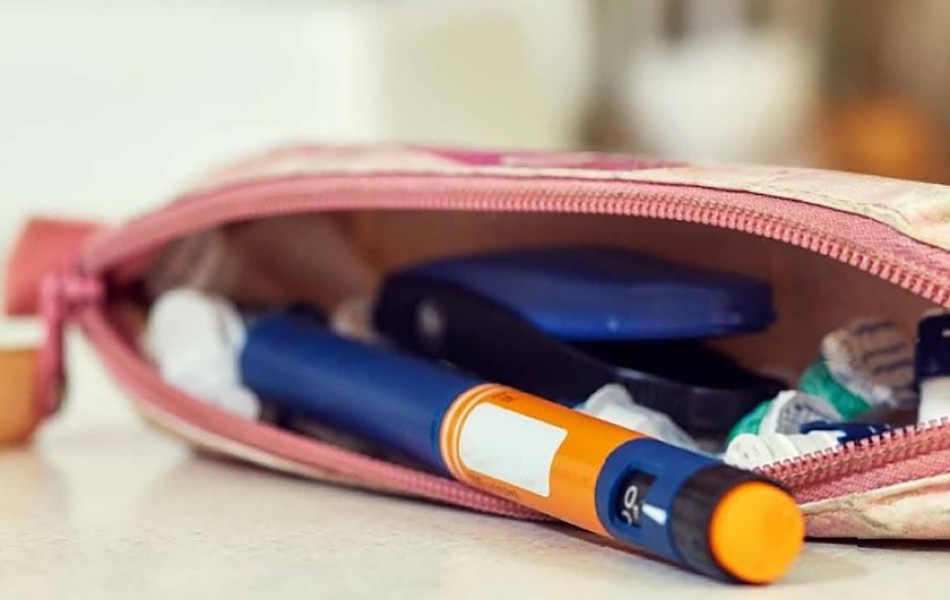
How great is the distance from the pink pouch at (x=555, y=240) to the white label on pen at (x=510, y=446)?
2 cm

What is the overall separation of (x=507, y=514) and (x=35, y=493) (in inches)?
6.1

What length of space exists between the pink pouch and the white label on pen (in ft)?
0.06

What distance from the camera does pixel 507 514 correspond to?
408mm

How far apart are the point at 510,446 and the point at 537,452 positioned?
11 mm

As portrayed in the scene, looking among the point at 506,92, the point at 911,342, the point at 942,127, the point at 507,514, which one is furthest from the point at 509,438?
the point at 942,127

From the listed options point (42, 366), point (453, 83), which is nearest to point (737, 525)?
point (42, 366)

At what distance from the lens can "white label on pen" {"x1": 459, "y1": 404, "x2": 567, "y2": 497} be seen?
0.37 metres

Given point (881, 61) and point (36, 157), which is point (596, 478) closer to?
point (36, 157)

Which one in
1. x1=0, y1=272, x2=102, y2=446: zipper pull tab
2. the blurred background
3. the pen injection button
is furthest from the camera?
the blurred background

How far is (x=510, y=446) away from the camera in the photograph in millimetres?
385

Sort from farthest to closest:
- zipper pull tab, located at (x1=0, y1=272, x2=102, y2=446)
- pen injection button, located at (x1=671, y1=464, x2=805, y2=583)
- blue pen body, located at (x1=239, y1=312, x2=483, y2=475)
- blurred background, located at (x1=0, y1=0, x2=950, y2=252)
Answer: blurred background, located at (x1=0, y1=0, x2=950, y2=252) < zipper pull tab, located at (x1=0, y1=272, x2=102, y2=446) < blue pen body, located at (x1=239, y1=312, x2=483, y2=475) < pen injection button, located at (x1=671, y1=464, x2=805, y2=583)

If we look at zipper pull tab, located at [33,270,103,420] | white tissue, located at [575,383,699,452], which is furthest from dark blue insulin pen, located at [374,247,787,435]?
zipper pull tab, located at [33,270,103,420]

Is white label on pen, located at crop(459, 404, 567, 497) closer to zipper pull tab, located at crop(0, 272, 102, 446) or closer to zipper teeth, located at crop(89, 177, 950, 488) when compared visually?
zipper teeth, located at crop(89, 177, 950, 488)

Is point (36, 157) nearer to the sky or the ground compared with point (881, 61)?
nearer to the ground
